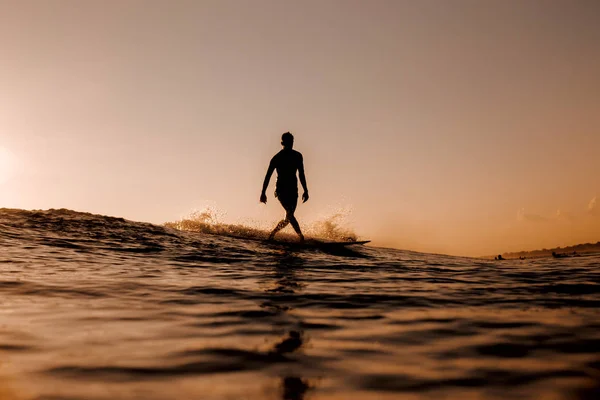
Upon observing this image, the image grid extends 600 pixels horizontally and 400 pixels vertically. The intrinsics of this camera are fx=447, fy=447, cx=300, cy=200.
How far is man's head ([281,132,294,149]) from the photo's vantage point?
1023 centimetres

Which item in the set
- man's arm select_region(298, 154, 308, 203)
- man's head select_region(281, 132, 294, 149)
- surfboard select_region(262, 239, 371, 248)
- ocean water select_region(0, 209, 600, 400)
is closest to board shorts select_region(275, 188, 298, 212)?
man's arm select_region(298, 154, 308, 203)

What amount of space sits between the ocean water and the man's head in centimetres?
519

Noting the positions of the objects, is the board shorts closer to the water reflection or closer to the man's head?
the man's head

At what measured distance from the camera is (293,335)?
253 centimetres

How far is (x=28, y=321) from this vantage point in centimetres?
281

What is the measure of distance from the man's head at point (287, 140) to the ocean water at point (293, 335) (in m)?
5.19

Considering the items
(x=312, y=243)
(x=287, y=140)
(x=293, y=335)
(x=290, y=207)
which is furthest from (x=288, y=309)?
(x=312, y=243)

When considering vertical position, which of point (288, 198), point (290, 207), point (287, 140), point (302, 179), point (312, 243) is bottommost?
point (312, 243)

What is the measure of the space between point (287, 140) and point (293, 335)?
8002 millimetres

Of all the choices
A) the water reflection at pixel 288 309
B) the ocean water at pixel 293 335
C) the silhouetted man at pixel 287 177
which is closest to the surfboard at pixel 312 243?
the silhouetted man at pixel 287 177

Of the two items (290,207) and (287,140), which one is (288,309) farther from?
(287,140)

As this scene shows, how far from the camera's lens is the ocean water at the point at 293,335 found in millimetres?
1734

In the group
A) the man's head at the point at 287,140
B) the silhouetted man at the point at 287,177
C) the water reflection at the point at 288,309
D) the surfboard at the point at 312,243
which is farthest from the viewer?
the surfboard at the point at 312,243

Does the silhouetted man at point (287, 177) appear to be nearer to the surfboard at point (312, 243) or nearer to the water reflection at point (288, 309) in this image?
the surfboard at point (312, 243)
